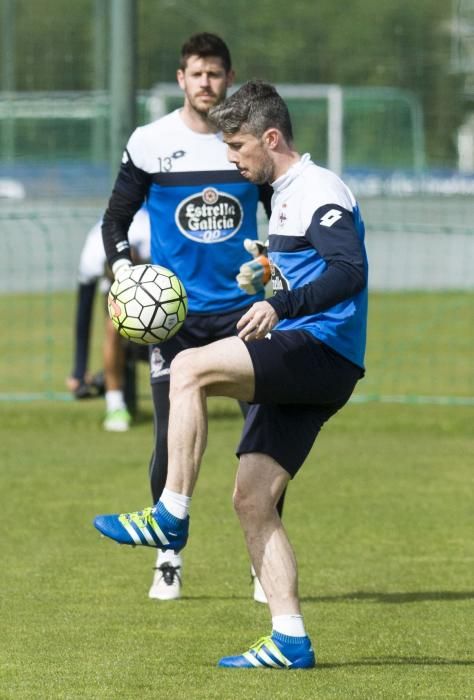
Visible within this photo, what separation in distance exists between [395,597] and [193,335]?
1619mm

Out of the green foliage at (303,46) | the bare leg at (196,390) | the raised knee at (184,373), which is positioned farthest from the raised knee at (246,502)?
the green foliage at (303,46)

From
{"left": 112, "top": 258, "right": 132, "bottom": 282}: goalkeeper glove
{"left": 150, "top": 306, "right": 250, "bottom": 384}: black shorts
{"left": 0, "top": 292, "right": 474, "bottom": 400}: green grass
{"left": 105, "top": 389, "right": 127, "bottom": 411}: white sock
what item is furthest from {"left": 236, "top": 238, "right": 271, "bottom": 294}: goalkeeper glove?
{"left": 0, "top": 292, "right": 474, "bottom": 400}: green grass

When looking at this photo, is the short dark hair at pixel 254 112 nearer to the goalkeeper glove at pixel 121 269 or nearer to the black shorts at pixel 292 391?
the black shorts at pixel 292 391

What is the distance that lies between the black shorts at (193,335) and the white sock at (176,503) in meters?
1.83

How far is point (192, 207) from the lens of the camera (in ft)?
25.0

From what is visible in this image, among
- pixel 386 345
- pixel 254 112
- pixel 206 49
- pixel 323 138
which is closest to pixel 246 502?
pixel 254 112

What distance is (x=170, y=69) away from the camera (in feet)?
54.5

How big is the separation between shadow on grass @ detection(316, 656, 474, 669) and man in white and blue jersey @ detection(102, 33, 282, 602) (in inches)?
74.7

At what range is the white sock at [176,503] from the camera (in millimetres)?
5688

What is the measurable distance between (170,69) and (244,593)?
10.1 metres

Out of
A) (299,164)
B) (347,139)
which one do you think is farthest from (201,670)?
(347,139)

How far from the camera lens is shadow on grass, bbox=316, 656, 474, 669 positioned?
6.02 m

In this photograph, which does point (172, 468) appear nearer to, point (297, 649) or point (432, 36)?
point (297, 649)

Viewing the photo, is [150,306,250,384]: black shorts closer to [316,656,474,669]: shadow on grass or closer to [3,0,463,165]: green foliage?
[316,656,474,669]: shadow on grass
